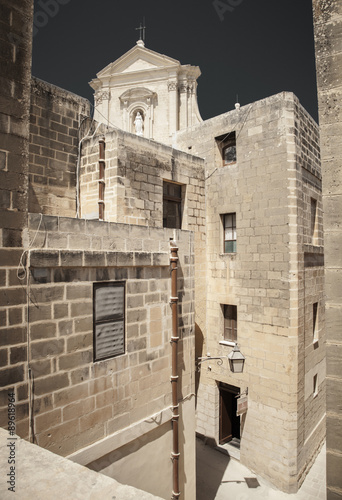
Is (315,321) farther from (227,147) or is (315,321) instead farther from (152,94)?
(152,94)

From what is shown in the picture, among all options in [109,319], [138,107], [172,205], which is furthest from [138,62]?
[109,319]

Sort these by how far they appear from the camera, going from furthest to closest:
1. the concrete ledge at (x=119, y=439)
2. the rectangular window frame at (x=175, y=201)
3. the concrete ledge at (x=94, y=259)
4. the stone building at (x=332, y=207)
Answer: the rectangular window frame at (x=175, y=201) < the concrete ledge at (x=119, y=439) < the concrete ledge at (x=94, y=259) < the stone building at (x=332, y=207)

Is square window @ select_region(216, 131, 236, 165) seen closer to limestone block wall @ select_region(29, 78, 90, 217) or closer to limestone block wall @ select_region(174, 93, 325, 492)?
limestone block wall @ select_region(174, 93, 325, 492)

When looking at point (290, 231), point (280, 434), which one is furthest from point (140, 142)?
point (280, 434)

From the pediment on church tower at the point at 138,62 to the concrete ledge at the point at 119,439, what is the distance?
64.2 ft

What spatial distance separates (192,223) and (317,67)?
28.2ft

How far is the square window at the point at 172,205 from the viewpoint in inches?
436

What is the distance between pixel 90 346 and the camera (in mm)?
5336

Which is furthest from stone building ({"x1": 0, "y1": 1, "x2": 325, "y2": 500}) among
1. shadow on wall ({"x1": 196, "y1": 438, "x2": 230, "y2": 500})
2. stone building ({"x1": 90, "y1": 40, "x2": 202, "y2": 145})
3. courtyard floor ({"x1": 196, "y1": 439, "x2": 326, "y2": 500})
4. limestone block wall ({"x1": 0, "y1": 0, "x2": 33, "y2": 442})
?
stone building ({"x1": 90, "y1": 40, "x2": 202, "y2": 145})

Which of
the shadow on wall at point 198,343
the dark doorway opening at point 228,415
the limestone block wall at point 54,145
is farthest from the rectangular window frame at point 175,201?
the dark doorway opening at point 228,415

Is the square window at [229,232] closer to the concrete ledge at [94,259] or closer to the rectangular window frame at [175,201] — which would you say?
the rectangular window frame at [175,201]

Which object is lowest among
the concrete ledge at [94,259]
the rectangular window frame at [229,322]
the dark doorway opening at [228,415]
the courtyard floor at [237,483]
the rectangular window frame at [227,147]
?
the courtyard floor at [237,483]

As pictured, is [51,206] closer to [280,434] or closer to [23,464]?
[23,464]

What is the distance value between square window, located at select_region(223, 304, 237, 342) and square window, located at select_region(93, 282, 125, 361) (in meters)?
6.53
